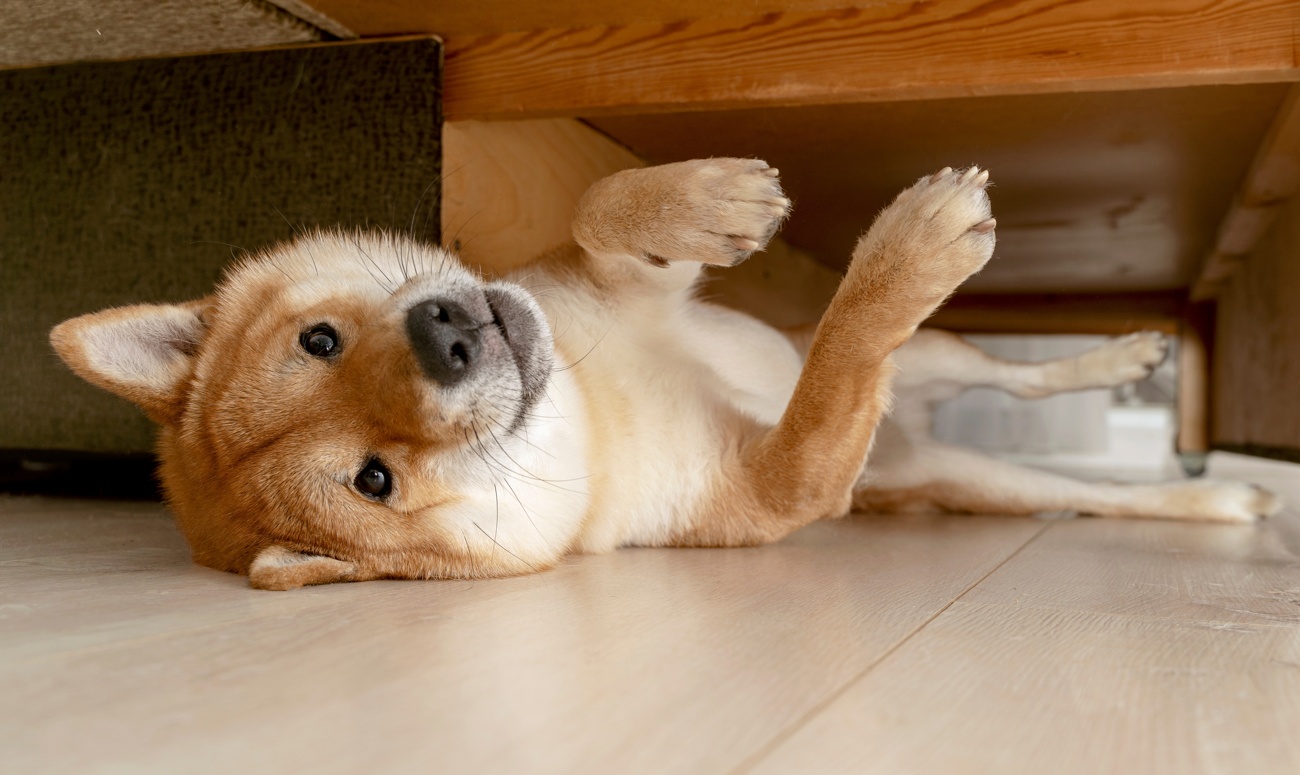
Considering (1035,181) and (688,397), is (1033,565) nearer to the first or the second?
(688,397)

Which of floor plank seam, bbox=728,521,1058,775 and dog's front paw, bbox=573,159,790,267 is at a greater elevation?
dog's front paw, bbox=573,159,790,267

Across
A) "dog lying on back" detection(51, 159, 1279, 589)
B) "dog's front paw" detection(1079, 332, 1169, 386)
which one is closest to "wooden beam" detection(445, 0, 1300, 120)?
"dog lying on back" detection(51, 159, 1279, 589)

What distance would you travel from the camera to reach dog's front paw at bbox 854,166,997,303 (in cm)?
162

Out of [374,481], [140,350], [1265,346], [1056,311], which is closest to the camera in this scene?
[374,481]

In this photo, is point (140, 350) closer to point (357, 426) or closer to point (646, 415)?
point (357, 426)

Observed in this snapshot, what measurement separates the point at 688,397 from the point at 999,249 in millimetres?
2435

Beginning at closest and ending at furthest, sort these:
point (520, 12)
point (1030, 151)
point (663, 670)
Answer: point (663, 670)
point (520, 12)
point (1030, 151)

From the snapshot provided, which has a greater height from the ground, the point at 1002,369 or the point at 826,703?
the point at 1002,369

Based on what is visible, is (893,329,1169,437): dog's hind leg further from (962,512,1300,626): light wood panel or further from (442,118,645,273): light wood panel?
(442,118,645,273): light wood panel

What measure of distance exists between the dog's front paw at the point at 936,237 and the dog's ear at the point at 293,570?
101 cm

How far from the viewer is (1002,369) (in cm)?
299

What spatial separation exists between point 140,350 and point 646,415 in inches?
38.1

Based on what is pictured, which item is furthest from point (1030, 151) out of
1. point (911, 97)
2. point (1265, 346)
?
point (1265, 346)

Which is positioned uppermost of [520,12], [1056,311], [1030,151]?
[520,12]
